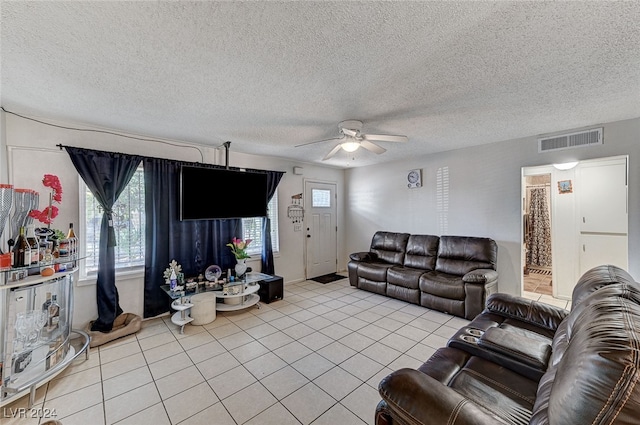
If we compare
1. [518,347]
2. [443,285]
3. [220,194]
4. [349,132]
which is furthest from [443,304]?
[220,194]

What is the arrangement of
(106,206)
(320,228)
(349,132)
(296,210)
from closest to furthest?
1. (349,132)
2. (106,206)
3. (296,210)
4. (320,228)

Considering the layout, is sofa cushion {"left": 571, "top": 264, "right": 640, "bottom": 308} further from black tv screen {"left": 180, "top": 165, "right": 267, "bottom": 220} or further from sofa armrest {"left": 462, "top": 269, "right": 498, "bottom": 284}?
black tv screen {"left": 180, "top": 165, "right": 267, "bottom": 220}

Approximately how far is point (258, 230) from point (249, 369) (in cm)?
253

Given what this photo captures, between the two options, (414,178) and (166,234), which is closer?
(166,234)

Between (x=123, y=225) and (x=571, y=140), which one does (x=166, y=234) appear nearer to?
(x=123, y=225)

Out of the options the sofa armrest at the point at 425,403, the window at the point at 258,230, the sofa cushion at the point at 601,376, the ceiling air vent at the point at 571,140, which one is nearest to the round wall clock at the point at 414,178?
the ceiling air vent at the point at 571,140

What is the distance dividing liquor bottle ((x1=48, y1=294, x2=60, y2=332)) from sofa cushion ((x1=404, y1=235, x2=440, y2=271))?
446cm

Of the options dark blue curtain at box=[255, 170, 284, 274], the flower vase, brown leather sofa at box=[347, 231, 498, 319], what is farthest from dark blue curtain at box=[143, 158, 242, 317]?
brown leather sofa at box=[347, 231, 498, 319]

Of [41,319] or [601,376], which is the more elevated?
[601,376]

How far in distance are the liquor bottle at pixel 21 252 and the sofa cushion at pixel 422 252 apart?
15.1 ft

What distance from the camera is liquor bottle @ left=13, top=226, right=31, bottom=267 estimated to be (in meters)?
1.99

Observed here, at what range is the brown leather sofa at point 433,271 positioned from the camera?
3396 mm

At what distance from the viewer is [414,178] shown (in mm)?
4863

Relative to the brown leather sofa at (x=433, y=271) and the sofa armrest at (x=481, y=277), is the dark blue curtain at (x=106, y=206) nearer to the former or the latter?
the brown leather sofa at (x=433, y=271)
